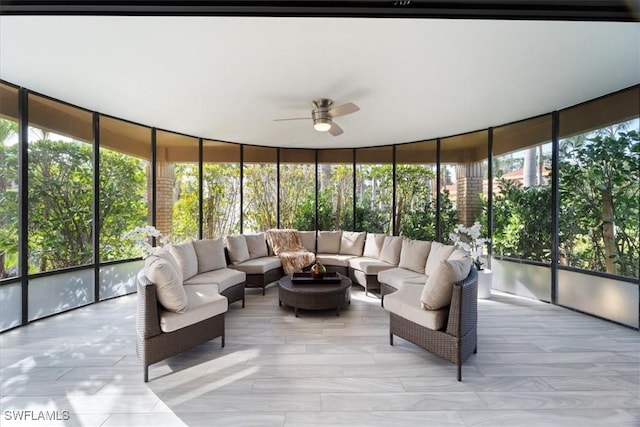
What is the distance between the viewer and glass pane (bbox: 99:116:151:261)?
14.2 feet

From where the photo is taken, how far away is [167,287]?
2.45m

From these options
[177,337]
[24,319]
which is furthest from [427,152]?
[24,319]

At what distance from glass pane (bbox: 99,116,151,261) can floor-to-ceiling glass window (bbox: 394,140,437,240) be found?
4.94 meters

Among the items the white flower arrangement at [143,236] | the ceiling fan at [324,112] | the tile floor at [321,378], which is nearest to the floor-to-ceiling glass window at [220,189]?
the white flower arrangement at [143,236]

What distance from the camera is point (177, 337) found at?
2.48 m

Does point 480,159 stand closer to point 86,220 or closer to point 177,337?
point 177,337

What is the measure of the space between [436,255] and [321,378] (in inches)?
95.3

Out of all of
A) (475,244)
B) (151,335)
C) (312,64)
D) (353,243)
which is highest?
(312,64)

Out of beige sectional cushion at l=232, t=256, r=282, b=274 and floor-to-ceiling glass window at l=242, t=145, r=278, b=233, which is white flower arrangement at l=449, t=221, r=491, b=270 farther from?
floor-to-ceiling glass window at l=242, t=145, r=278, b=233

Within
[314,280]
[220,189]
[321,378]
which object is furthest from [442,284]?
[220,189]

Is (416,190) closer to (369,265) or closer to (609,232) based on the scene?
(369,265)

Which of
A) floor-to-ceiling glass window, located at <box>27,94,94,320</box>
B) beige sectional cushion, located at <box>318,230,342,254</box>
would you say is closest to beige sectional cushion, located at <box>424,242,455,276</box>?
beige sectional cushion, located at <box>318,230,342,254</box>

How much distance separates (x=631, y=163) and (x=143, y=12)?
516cm

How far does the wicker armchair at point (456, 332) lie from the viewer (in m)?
2.31
